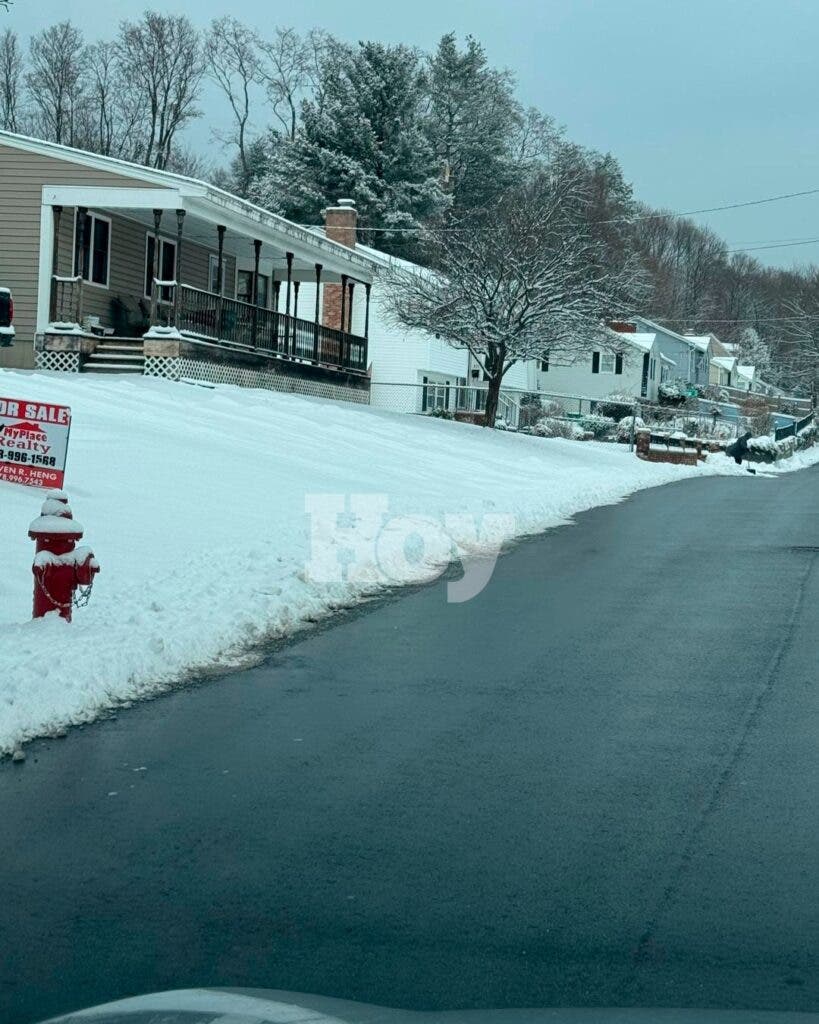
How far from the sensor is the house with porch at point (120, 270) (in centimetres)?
2766

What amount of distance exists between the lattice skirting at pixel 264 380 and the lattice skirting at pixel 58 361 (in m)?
1.43

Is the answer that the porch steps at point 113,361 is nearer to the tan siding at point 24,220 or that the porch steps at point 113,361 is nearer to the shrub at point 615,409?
the tan siding at point 24,220

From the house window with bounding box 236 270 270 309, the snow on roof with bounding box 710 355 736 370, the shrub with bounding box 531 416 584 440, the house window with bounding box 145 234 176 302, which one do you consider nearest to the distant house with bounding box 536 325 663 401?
the shrub with bounding box 531 416 584 440

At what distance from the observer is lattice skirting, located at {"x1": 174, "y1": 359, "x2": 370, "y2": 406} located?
93.1ft

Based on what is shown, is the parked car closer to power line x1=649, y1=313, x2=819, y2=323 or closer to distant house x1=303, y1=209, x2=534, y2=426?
distant house x1=303, y1=209, x2=534, y2=426

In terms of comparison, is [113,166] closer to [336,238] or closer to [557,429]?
[336,238]

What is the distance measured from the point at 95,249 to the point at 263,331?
4811mm

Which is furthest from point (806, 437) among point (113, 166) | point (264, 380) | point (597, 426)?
point (113, 166)

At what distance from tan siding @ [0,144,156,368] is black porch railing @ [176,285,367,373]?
304 cm

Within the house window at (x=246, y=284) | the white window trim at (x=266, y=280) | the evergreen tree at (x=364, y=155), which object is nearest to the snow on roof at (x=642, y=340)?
the evergreen tree at (x=364, y=155)

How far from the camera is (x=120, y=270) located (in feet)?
100

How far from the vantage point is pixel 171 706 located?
795 cm

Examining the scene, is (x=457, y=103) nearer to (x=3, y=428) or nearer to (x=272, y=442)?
(x=272, y=442)

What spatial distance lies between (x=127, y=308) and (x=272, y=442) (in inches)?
362
